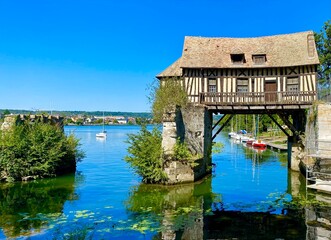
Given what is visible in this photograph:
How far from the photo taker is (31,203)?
1503cm

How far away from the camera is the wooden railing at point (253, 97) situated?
72.6 feet

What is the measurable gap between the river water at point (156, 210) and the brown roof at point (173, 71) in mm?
7762

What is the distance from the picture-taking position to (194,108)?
20578 mm

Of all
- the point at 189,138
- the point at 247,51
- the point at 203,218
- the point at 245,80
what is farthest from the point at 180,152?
the point at 247,51

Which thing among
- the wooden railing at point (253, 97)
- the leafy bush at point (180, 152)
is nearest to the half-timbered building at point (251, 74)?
the wooden railing at point (253, 97)

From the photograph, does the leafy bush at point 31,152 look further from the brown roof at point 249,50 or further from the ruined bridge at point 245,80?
the brown roof at point 249,50

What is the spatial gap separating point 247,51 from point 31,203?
58.0 feet

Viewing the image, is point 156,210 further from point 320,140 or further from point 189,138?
point 320,140

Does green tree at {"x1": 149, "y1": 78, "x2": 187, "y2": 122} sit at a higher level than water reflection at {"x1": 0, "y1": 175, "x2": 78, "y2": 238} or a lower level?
higher

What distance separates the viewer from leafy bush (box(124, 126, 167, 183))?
59.9 ft

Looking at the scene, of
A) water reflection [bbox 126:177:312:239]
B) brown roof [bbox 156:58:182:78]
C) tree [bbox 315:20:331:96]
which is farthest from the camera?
tree [bbox 315:20:331:96]

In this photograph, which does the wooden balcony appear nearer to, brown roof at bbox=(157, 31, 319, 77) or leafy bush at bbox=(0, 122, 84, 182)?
brown roof at bbox=(157, 31, 319, 77)

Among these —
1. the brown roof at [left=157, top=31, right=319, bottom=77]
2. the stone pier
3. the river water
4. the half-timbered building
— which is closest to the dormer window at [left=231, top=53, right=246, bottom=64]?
the half-timbered building

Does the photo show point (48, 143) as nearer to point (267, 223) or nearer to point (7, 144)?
point (7, 144)
